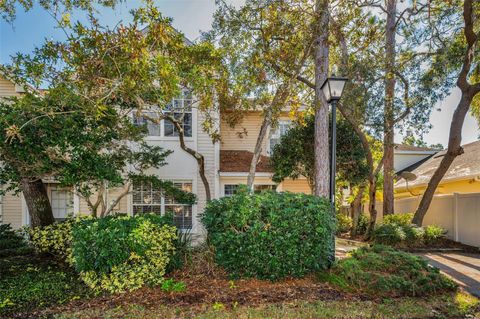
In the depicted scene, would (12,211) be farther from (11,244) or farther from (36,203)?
(36,203)

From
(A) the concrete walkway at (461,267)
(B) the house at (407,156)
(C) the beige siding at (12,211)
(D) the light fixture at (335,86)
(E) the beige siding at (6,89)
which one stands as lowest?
(A) the concrete walkway at (461,267)

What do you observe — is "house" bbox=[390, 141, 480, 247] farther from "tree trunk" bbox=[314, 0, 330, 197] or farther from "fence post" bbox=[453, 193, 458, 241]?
"tree trunk" bbox=[314, 0, 330, 197]

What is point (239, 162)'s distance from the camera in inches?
464

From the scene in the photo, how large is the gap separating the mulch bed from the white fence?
742cm

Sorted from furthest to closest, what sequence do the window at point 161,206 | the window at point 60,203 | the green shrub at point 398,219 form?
1. the window at point 60,203
2. the green shrub at point 398,219
3. the window at point 161,206

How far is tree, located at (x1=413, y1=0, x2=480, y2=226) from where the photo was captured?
9383mm

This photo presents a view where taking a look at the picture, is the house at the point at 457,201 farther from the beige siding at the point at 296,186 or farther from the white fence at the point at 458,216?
the beige siding at the point at 296,186

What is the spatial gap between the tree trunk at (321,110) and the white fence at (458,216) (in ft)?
19.3

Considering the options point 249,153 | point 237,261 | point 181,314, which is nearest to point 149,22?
point 237,261

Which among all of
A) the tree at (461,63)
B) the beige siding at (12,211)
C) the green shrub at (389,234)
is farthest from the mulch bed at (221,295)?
the beige siding at (12,211)

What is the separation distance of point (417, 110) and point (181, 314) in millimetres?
9737

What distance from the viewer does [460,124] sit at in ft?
34.0

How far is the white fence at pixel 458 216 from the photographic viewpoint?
9680 mm

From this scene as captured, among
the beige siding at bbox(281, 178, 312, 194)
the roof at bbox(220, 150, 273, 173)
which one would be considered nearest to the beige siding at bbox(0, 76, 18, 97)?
the roof at bbox(220, 150, 273, 173)
